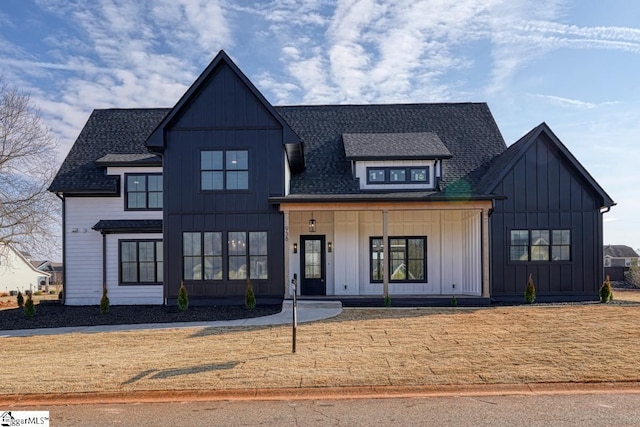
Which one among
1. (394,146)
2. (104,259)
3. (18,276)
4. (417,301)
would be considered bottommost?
(18,276)

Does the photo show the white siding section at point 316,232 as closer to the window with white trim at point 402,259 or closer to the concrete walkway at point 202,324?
the window with white trim at point 402,259

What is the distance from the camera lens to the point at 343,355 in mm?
9047

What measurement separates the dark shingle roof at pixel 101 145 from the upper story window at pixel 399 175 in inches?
355

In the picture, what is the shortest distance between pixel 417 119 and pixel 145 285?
13.1 m

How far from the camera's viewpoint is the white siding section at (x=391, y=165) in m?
17.9

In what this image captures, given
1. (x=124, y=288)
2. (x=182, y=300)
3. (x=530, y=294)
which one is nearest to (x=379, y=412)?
(x=182, y=300)

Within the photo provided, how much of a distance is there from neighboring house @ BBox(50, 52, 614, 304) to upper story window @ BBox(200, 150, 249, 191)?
4 centimetres

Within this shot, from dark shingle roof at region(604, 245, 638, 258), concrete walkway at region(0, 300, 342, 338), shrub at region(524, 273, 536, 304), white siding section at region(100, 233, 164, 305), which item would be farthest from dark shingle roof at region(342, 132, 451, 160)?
dark shingle roof at region(604, 245, 638, 258)

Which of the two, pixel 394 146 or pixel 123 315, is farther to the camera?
pixel 394 146

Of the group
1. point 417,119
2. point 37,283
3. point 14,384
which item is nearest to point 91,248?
point 14,384

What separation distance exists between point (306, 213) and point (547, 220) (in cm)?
864

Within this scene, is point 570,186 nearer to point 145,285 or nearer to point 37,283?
point 145,285

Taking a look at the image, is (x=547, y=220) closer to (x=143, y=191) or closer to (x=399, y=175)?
(x=399, y=175)

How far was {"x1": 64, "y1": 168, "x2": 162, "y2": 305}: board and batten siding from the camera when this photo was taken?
715 inches
